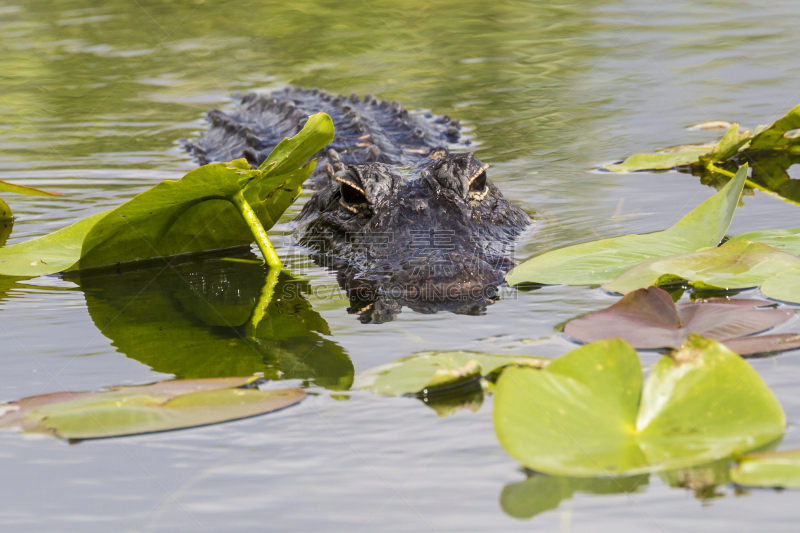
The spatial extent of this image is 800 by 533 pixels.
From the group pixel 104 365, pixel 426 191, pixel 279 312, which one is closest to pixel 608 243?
pixel 426 191

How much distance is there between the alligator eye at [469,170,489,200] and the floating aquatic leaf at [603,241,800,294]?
3.87 ft

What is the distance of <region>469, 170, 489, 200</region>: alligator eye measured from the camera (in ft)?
12.2

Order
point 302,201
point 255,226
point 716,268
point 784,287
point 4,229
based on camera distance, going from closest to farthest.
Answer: point 784,287 < point 716,268 < point 255,226 < point 4,229 < point 302,201

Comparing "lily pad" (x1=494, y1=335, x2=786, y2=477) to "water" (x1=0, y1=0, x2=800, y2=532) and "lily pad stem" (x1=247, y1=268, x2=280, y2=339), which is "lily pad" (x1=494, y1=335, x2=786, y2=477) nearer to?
"water" (x1=0, y1=0, x2=800, y2=532)

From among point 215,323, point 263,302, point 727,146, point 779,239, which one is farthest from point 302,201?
point 779,239

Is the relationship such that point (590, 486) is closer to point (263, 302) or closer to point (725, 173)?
point (263, 302)

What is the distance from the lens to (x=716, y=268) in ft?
8.77

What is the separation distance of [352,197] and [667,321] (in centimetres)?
189

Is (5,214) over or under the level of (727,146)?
under

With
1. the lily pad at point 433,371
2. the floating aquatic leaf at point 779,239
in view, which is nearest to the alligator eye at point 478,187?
the floating aquatic leaf at point 779,239

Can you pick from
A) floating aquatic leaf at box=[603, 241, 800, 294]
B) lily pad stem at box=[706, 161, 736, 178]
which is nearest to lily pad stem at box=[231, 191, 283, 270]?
floating aquatic leaf at box=[603, 241, 800, 294]

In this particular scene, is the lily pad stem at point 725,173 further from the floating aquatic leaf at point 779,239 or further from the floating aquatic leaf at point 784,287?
the floating aquatic leaf at point 784,287

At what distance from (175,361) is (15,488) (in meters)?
0.70

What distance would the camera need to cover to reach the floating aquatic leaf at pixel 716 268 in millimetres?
2576
